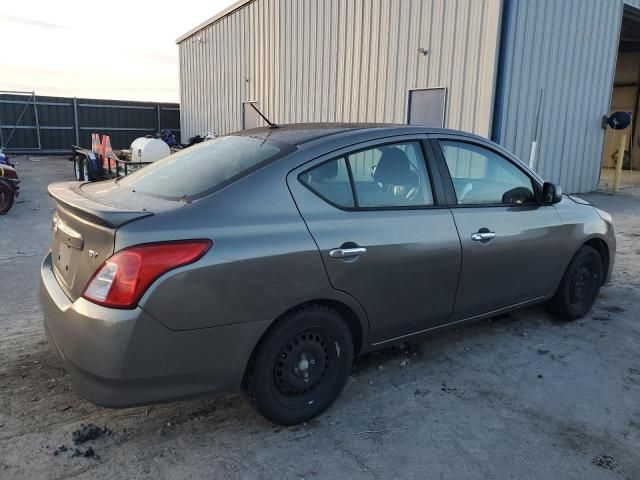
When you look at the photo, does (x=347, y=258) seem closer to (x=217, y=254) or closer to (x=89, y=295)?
(x=217, y=254)

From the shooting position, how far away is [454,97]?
10.2 m

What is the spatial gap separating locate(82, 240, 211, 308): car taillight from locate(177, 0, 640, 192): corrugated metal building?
848 cm

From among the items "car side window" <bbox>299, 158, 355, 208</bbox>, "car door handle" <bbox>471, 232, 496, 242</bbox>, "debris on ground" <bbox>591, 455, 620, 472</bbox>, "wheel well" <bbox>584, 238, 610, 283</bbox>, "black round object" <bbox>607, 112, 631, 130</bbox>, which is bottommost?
"debris on ground" <bbox>591, 455, 620, 472</bbox>

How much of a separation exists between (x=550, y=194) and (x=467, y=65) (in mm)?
6634

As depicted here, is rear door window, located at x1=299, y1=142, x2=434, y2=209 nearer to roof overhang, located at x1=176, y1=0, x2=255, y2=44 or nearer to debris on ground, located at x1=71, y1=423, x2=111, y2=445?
debris on ground, located at x1=71, y1=423, x2=111, y2=445

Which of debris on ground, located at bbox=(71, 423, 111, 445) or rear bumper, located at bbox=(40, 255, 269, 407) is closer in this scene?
rear bumper, located at bbox=(40, 255, 269, 407)

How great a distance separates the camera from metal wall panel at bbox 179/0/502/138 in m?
9.82

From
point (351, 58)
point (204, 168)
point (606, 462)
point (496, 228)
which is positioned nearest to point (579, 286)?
point (496, 228)

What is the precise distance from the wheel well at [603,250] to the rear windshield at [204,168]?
2.97 m

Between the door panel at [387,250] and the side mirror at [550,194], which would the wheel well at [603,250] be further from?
the door panel at [387,250]

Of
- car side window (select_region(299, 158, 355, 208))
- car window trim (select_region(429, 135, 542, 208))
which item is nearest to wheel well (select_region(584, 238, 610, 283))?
car window trim (select_region(429, 135, 542, 208))

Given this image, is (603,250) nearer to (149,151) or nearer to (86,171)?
(149,151)

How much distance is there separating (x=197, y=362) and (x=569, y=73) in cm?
1103

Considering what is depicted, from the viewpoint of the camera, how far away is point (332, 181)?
9.73 ft
